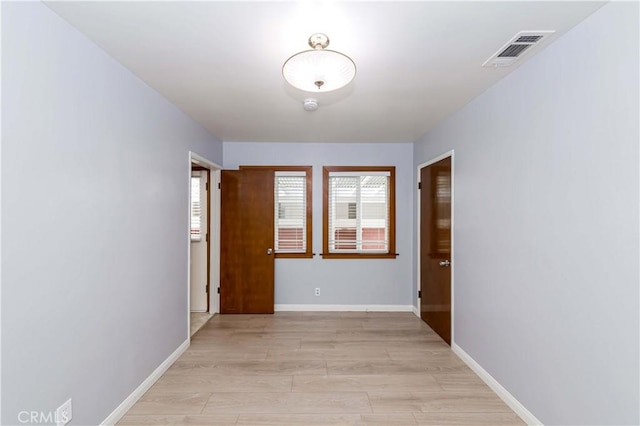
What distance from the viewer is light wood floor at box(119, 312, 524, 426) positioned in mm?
2127

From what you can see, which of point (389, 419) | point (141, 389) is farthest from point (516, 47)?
point (141, 389)

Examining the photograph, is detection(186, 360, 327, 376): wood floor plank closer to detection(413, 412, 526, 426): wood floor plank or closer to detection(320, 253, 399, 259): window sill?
detection(413, 412, 526, 426): wood floor plank

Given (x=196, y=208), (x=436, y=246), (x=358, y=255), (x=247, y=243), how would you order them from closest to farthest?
1. (x=436, y=246)
2. (x=247, y=243)
3. (x=196, y=208)
4. (x=358, y=255)

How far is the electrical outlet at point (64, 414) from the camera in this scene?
161cm

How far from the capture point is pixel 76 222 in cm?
172

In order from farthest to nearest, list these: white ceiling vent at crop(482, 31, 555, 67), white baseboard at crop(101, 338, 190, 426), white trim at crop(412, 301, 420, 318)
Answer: white trim at crop(412, 301, 420, 318) < white baseboard at crop(101, 338, 190, 426) < white ceiling vent at crop(482, 31, 555, 67)

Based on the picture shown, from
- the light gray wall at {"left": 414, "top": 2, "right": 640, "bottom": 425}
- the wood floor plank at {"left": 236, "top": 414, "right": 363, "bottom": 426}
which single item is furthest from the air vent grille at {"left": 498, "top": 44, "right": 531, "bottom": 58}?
the wood floor plank at {"left": 236, "top": 414, "right": 363, "bottom": 426}

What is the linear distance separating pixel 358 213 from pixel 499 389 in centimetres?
266

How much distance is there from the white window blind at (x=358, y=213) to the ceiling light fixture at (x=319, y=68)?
2770 mm

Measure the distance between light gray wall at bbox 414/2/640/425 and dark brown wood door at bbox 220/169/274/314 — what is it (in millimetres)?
2649

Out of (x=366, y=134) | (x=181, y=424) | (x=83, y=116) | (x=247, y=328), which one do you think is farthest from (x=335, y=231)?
(x=83, y=116)

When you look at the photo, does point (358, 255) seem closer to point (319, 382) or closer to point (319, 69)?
point (319, 382)

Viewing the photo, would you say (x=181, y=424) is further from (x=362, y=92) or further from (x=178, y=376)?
(x=362, y=92)

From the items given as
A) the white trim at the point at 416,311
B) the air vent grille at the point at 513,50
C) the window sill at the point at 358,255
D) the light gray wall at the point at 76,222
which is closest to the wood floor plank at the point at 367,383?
the light gray wall at the point at 76,222
